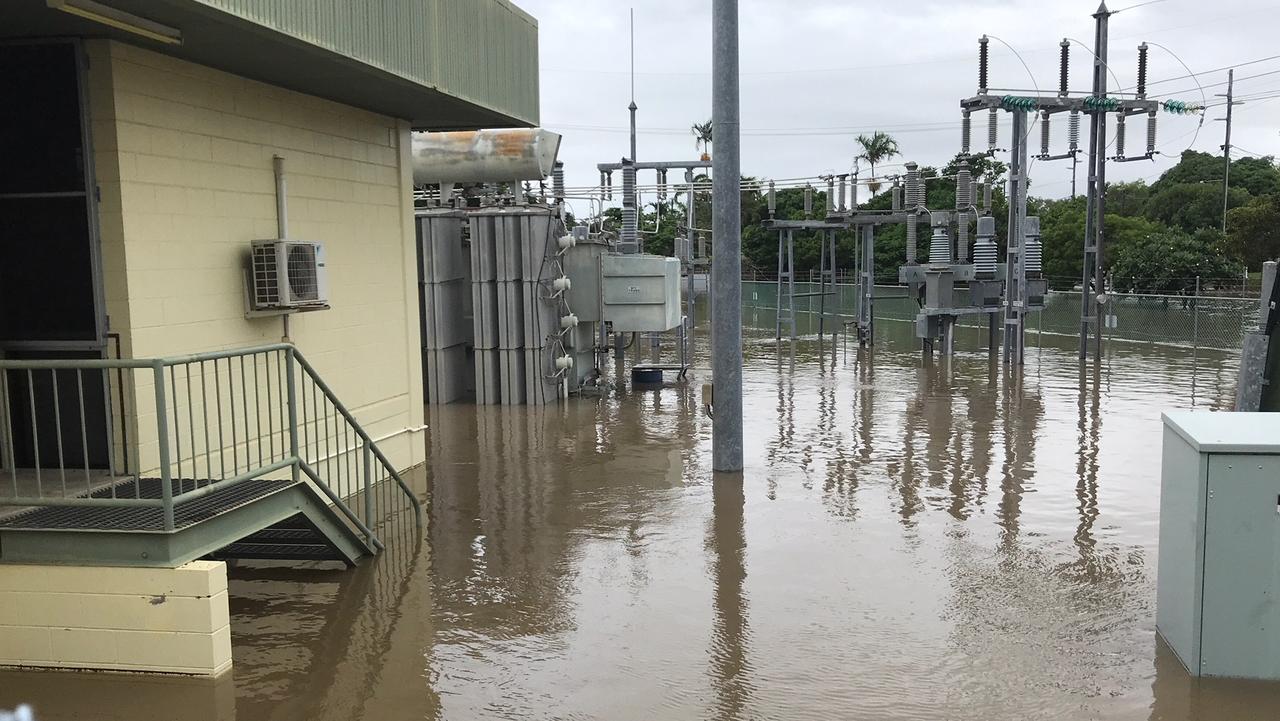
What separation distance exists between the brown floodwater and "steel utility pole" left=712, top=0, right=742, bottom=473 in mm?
542

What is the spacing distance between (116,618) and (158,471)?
1.89 m

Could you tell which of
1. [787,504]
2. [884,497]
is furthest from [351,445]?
[884,497]

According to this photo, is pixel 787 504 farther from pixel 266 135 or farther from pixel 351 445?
pixel 266 135

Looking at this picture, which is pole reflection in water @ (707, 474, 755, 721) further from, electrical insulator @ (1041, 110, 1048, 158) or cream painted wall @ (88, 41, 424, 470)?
electrical insulator @ (1041, 110, 1048, 158)

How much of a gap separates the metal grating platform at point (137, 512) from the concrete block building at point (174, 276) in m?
0.02

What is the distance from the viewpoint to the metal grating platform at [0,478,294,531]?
17.7 feet

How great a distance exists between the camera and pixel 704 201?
39750 mm

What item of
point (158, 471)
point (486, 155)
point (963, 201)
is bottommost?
point (158, 471)

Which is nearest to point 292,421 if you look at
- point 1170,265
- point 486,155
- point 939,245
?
point 486,155

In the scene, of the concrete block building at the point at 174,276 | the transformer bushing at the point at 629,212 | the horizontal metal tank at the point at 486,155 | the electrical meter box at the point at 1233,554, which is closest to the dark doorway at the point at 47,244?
the concrete block building at the point at 174,276

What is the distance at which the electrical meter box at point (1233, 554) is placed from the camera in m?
5.16

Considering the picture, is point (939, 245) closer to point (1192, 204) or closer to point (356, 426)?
point (356, 426)

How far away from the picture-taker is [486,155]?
15125mm

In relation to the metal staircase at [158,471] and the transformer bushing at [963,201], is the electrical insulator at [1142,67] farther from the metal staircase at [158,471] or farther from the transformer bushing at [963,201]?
the metal staircase at [158,471]
